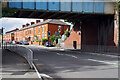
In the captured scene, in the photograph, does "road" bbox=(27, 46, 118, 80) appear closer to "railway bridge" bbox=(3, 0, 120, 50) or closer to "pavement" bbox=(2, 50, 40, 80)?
"pavement" bbox=(2, 50, 40, 80)

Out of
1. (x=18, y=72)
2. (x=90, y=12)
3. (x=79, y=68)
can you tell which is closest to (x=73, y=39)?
(x=90, y=12)

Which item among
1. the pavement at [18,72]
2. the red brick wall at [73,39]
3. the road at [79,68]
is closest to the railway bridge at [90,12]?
the red brick wall at [73,39]

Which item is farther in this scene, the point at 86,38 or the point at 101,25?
the point at 86,38

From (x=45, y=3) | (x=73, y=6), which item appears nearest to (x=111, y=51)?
(x=73, y=6)

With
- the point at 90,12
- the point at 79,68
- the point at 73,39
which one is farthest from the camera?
the point at 73,39

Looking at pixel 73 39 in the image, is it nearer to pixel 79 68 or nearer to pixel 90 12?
pixel 90 12

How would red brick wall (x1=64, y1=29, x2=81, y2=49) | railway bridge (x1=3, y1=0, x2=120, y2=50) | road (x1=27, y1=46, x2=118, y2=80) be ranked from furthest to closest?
1. red brick wall (x1=64, y1=29, x2=81, y2=49)
2. railway bridge (x1=3, y1=0, x2=120, y2=50)
3. road (x1=27, y1=46, x2=118, y2=80)

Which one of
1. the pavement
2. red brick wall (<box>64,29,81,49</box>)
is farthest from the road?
red brick wall (<box>64,29,81,49</box>)

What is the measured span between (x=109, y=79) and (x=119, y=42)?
16.6 meters

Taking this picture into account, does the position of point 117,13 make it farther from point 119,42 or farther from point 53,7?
point 53,7

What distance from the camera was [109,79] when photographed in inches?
246

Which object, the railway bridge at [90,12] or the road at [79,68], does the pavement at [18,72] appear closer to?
the road at [79,68]

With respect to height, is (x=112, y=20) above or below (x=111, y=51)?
above

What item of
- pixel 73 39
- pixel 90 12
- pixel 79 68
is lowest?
pixel 79 68
